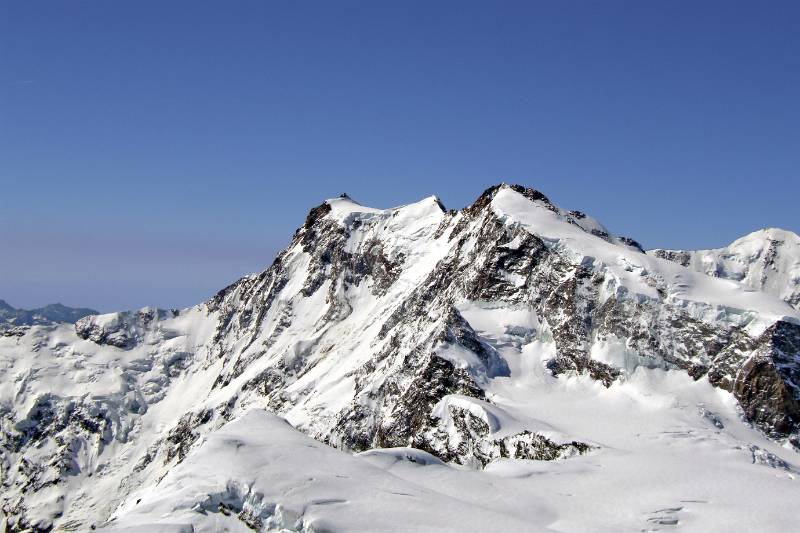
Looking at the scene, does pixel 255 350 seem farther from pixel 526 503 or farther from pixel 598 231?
pixel 526 503

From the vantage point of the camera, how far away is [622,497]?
5928 centimetres

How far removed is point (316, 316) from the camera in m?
171

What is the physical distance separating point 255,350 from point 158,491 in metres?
122

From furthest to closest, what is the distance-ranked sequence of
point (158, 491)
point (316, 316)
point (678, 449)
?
point (316, 316) < point (678, 449) < point (158, 491)

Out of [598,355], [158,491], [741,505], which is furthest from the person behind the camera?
[598,355]

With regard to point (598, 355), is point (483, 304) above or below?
above

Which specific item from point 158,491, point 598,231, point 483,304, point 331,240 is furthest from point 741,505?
point 331,240

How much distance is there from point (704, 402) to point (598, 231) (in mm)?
67593

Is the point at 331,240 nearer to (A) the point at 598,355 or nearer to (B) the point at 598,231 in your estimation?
(B) the point at 598,231

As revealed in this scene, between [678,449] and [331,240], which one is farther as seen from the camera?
[331,240]

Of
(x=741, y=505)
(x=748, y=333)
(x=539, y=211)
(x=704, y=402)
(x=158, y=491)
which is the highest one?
(x=539, y=211)

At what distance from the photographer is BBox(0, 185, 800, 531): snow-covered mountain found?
52.6m

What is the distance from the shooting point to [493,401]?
87375 millimetres

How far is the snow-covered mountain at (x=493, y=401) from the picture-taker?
52594 millimetres
